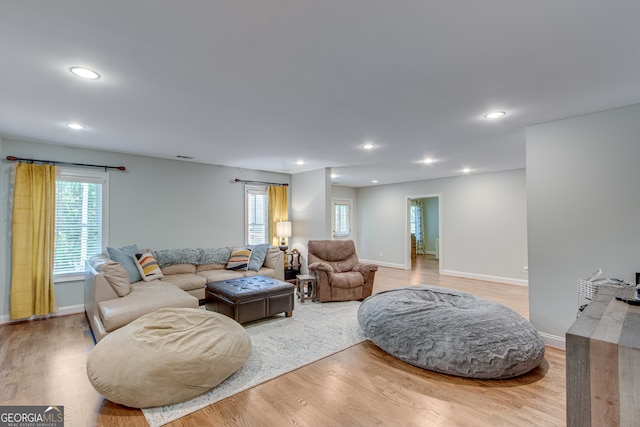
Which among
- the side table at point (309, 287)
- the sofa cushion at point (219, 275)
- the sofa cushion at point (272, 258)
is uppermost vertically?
the sofa cushion at point (272, 258)

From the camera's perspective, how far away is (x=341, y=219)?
8922 millimetres

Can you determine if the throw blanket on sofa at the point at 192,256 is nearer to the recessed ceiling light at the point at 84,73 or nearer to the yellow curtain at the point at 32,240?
the yellow curtain at the point at 32,240

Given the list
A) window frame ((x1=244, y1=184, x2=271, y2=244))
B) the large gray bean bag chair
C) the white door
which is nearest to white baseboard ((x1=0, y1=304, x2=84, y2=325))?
window frame ((x1=244, y1=184, x2=271, y2=244))

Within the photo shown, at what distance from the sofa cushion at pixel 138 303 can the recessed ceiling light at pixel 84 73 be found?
2128 millimetres

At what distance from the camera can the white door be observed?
8695 mm

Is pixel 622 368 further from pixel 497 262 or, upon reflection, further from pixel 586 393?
pixel 497 262

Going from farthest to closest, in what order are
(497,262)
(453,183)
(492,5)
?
(453,183) → (497,262) → (492,5)

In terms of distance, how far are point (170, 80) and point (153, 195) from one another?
3250 mm

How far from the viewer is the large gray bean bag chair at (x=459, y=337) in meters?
2.45

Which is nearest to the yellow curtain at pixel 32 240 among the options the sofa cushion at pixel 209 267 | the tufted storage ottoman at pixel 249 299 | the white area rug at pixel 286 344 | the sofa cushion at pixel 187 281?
the sofa cushion at pixel 187 281

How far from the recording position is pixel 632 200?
275cm

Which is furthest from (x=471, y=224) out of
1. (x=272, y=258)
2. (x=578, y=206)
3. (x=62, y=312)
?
(x=62, y=312)

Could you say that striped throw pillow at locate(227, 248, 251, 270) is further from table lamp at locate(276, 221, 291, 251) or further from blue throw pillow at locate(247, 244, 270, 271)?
table lamp at locate(276, 221, 291, 251)

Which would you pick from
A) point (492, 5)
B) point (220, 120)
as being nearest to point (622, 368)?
point (492, 5)
